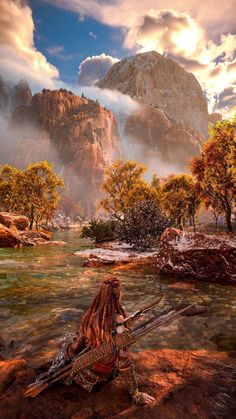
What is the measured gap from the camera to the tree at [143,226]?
23.9 meters

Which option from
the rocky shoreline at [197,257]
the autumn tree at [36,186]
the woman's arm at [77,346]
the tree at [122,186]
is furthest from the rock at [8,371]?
the autumn tree at [36,186]

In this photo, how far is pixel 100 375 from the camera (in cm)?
385

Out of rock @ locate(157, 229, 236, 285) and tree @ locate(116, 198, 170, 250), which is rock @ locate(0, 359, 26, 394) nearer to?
rock @ locate(157, 229, 236, 285)

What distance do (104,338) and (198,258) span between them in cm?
957

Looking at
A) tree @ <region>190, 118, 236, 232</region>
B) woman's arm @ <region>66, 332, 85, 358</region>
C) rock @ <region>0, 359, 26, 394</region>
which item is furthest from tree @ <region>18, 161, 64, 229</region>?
woman's arm @ <region>66, 332, 85, 358</region>

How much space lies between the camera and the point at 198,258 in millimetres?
12484

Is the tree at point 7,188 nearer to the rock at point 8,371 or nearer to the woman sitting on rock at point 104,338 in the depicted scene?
the rock at point 8,371

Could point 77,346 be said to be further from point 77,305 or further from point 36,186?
point 36,186

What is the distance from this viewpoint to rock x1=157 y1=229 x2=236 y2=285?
11883 millimetres

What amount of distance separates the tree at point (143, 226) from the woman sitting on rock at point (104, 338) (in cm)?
1982

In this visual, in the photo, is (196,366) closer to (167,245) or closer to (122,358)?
(122,358)

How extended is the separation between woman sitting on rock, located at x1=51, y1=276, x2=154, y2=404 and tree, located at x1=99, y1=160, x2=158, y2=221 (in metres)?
35.4

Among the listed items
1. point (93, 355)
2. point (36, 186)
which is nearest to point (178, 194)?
point (36, 186)

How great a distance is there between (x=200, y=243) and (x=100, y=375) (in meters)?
9.87
